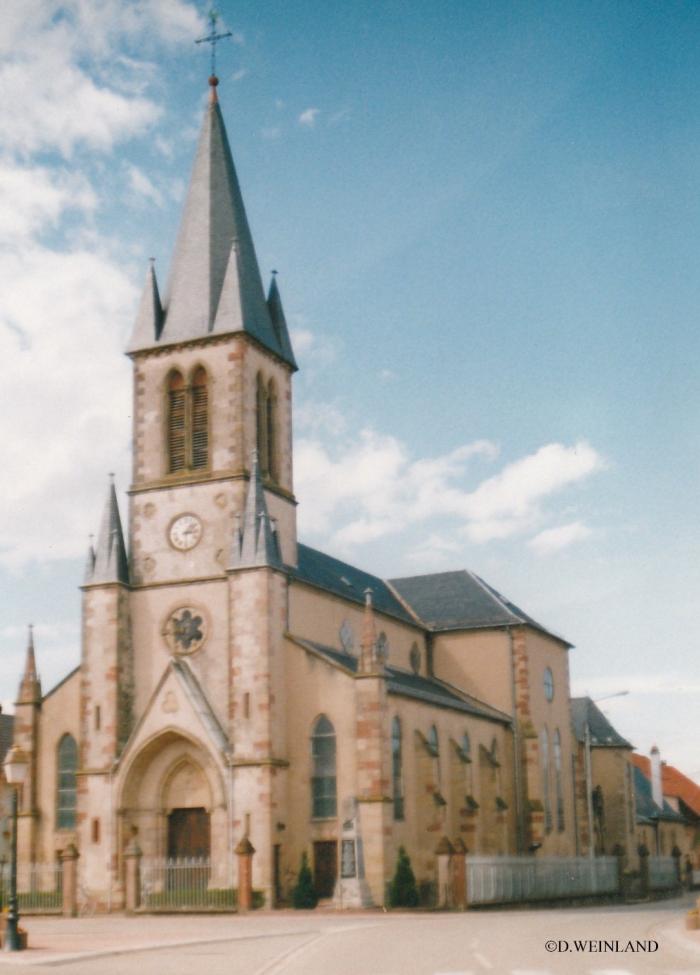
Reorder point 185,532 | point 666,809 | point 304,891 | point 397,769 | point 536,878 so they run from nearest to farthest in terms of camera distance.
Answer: point 304,891 → point 397,769 → point 185,532 → point 536,878 → point 666,809

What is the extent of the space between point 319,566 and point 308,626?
6116mm

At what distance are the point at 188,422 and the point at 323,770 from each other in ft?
44.3

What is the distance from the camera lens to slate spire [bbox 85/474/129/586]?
46.7 meters

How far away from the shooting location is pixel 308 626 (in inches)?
1861

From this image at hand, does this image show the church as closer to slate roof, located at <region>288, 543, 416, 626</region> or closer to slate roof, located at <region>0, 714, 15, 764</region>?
slate roof, located at <region>288, 543, 416, 626</region>

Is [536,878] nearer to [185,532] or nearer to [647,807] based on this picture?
[185,532]

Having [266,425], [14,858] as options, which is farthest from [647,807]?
[14,858]

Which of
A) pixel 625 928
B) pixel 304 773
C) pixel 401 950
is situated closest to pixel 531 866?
pixel 304 773

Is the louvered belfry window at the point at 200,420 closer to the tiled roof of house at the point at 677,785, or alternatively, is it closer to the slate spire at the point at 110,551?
the slate spire at the point at 110,551

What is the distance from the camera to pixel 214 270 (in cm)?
4972

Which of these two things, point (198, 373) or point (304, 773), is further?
point (198, 373)

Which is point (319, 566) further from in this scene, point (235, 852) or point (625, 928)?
point (625, 928)

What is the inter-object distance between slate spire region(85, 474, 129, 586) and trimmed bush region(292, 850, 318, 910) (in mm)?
12128
